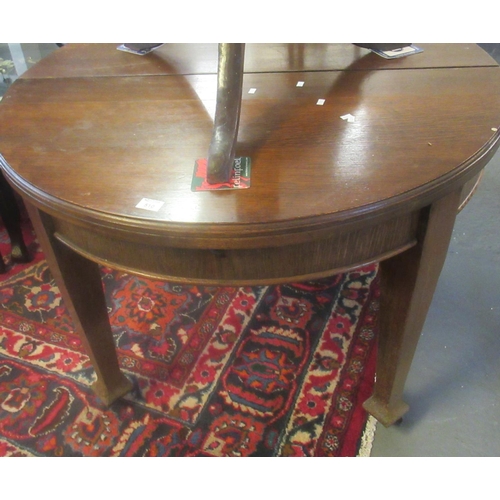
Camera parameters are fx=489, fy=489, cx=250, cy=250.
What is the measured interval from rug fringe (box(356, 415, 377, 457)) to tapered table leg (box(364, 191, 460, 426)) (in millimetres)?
23

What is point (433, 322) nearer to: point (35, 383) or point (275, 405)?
point (275, 405)

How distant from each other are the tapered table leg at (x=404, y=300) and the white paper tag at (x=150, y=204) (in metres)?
0.34

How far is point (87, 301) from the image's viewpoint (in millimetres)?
861

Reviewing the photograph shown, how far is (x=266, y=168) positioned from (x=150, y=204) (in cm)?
15

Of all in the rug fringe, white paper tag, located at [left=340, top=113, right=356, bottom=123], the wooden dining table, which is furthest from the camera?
the rug fringe

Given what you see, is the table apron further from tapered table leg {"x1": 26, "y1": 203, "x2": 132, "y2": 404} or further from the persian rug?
the persian rug

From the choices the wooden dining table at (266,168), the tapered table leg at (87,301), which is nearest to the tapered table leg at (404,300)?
the wooden dining table at (266,168)

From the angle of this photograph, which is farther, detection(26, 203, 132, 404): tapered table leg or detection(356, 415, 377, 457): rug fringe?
detection(356, 415, 377, 457): rug fringe

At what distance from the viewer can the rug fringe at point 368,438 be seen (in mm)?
966

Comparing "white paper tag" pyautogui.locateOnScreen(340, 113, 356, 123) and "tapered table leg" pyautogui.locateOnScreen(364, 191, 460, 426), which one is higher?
"white paper tag" pyautogui.locateOnScreen(340, 113, 356, 123)

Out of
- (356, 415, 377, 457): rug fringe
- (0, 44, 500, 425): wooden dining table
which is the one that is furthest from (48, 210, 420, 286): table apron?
(356, 415, 377, 457): rug fringe

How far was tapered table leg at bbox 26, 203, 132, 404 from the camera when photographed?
0.72m

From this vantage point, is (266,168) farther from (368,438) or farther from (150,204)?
(368,438)

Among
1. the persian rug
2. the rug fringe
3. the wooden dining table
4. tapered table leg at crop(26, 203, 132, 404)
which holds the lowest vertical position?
the persian rug
